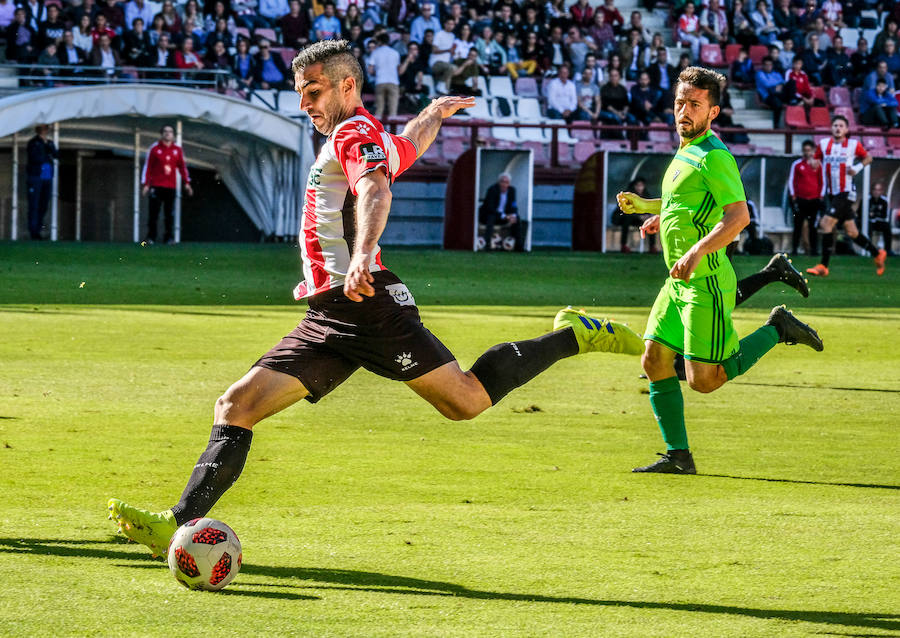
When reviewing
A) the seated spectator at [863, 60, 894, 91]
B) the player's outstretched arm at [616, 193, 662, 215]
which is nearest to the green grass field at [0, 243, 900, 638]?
the player's outstretched arm at [616, 193, 662, 215]

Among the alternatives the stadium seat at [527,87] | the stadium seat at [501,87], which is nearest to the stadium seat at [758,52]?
the stadium seat at [527,87]

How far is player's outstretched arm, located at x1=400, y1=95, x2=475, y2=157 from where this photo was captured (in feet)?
19.6

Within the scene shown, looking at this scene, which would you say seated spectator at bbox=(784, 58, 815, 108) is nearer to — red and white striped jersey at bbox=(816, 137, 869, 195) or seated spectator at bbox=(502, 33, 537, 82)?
seated spectator at bbox=(502, 33, 537, 82)

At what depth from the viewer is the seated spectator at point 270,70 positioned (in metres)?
29.7

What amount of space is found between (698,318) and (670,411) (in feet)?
1.58

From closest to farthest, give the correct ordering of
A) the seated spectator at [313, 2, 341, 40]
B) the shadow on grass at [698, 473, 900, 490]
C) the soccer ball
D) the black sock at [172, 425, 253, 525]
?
the soccer ball
the black sock at [172, 425, 253, 525]
the shadow on grass at [698, 473, 900, 490]
the seated spectator at [313, 2, 341, 40]

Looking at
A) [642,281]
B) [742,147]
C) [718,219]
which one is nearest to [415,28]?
[742,147]

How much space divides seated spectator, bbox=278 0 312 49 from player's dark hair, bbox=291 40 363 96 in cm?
2540

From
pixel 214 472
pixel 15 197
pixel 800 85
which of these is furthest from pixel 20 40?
pixel 214 472

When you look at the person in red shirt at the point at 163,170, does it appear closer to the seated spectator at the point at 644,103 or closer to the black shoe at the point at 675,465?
the seated spectator at the point at 644,103

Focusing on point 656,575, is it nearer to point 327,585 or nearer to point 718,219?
point 327,585

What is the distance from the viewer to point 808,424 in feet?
29.7

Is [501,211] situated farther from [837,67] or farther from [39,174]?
[837,67]

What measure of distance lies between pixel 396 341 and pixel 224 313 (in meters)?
10.5
